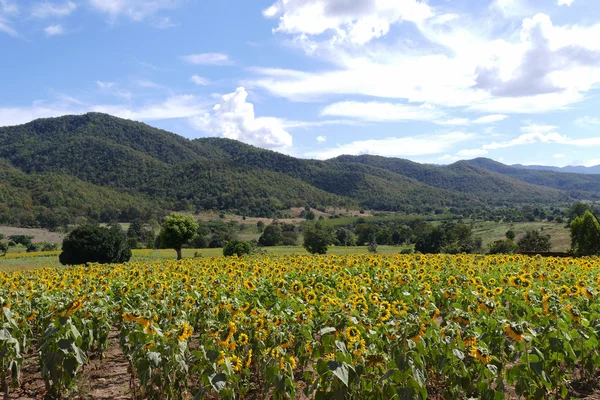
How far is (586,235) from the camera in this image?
41812 millimetres

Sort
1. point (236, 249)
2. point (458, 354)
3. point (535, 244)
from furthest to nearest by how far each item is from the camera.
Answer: point (535, 244) < point (236, 249) < point (458, 354)

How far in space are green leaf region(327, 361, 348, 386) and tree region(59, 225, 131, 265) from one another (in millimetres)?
38705

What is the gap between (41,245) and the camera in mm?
85938

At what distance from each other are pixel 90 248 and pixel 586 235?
4430 centimetres

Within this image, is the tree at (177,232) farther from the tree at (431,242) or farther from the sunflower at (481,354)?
the tree at (431,242)

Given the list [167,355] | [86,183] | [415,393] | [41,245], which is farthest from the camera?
[86,183]

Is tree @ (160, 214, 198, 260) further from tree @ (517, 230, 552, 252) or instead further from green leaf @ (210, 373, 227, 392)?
tree @ (517, 230, 552, 252)

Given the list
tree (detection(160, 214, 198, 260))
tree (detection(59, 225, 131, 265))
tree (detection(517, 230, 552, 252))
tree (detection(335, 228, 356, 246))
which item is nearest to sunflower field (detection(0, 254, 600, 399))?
tree (detection(160, 214, 198, 260))

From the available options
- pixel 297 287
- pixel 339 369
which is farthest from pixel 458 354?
pixel 297 287

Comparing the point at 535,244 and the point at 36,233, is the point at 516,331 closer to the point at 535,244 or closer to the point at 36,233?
the point at 535,244

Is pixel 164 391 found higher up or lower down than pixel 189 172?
lower down

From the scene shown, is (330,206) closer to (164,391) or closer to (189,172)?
(189,172)

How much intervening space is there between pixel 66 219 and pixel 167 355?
4862 inches

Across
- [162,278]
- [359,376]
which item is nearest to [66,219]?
[162,278]
